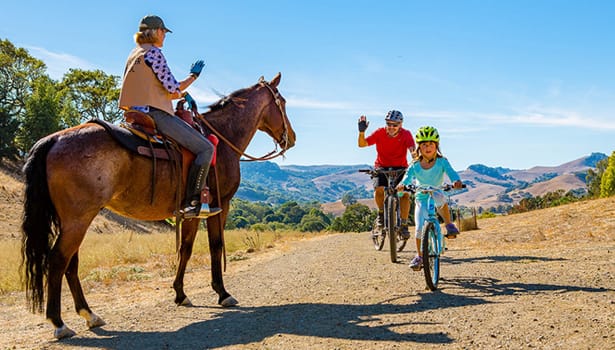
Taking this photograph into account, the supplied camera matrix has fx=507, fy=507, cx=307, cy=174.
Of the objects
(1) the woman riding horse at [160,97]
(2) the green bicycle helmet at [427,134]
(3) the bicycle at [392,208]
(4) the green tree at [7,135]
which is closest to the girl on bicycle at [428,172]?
(2) the green bicycle helmet at [427,134]

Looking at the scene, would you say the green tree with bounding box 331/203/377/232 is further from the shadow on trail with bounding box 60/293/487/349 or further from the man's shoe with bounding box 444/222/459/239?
the shadow on trail with bounding box 60/293/487/349

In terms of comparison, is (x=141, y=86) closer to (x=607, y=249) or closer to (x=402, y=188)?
(x=402, y=188)

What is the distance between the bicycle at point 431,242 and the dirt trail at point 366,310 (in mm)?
231

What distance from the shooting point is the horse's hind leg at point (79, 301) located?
564 centimetres

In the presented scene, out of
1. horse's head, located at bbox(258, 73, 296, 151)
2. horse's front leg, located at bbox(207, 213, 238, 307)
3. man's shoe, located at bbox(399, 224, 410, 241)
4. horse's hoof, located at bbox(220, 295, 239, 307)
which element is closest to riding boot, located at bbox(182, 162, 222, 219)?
horse's front leg, located at bbox(207, 213, 238, 307)

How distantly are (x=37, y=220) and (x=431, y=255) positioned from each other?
4812mm

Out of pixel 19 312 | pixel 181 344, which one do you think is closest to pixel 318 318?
pixel 181 344

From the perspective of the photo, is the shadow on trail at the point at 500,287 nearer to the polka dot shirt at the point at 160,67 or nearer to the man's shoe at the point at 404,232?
the man's shoe at the point at 404,232

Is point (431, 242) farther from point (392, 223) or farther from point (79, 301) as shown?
point (79, 301)

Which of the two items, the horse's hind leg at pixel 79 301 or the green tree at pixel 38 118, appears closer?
the horse's hind leg at pixel 79 301

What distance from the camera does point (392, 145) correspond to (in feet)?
34.0

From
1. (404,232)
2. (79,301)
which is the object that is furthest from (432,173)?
(79,301)

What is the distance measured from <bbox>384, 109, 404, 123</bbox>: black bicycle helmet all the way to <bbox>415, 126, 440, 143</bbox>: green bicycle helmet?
8.76ft

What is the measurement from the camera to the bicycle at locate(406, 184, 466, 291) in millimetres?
6668
